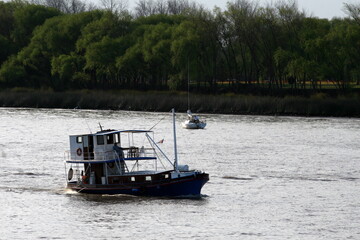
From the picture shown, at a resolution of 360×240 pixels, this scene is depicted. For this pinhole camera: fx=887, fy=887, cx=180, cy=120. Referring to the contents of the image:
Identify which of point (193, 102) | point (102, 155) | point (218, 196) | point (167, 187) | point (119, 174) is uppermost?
point (193, 102)

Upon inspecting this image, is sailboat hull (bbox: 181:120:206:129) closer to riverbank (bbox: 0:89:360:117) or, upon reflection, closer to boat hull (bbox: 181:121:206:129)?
boat hull (bbox: 181:121:206:129)

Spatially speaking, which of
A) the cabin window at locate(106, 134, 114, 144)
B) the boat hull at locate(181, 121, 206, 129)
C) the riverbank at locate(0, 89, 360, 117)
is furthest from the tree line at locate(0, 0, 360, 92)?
the cabin window at locate(106, 134, 114, 144)

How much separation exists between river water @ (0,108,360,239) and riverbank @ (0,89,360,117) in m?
26.9

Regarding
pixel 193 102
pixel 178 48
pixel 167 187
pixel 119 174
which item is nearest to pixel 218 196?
pixel 167 187

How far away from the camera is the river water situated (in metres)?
47.9

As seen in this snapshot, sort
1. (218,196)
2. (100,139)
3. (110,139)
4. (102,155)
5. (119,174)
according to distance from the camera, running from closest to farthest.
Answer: (218,196), (119,174), (102,155), (100,139), (110,139)

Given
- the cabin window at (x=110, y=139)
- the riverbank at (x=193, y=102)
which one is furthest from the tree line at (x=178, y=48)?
the cabin window at (x=110, y=139)

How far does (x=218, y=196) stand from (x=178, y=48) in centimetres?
9712

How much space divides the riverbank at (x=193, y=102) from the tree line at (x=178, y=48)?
21.8ft

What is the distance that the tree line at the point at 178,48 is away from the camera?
482 feet

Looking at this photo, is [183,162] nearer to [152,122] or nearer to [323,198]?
[323,198]

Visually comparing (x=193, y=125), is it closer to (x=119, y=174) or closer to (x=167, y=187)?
(x=119, y=174)

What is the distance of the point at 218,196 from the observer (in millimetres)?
57344

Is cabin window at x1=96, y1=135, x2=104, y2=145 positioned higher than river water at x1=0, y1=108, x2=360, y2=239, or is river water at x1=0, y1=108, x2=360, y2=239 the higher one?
cabin window at x1=96, y1=135, x2=104, y2=145
